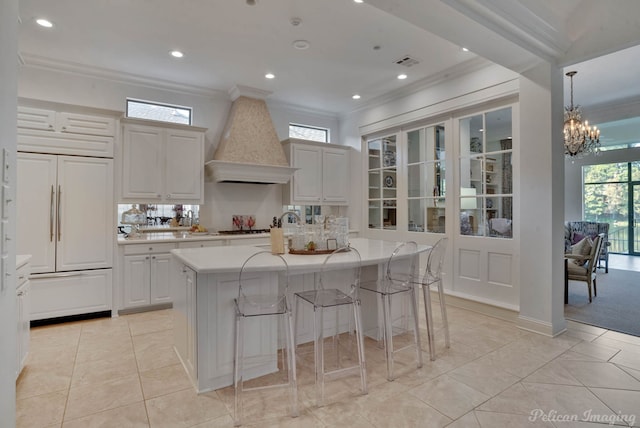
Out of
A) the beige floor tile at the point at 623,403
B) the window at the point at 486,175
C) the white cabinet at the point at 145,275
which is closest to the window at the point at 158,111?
the white cabinet at the point at 145,275

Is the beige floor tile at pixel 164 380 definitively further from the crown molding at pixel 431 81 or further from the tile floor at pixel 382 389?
the crown molding at pixel 431 81

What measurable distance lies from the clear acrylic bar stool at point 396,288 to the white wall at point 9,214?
214 centimetres

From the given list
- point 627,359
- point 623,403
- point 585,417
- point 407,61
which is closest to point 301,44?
point 407,61

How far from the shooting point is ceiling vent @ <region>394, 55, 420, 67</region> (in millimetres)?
4004

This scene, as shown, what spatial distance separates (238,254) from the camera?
2.74 meters

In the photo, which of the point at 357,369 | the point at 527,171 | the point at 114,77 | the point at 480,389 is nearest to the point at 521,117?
the point at 527,171

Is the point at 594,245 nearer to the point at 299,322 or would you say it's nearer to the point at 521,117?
the point at 521,117

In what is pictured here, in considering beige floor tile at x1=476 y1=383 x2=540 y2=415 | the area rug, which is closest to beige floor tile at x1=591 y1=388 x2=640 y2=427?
beige floor tile at x1=476 y1=383 x2=540 y2=415

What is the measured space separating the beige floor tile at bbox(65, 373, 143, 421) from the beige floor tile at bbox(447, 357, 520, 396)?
2271mm

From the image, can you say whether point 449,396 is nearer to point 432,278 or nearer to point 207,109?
point 432,278

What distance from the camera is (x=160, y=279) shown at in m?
4.19

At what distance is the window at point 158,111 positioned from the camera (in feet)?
15.5

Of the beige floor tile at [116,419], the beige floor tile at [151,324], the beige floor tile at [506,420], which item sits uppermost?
the beige floor tile at [151,324]

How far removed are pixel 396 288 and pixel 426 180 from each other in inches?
94.6
